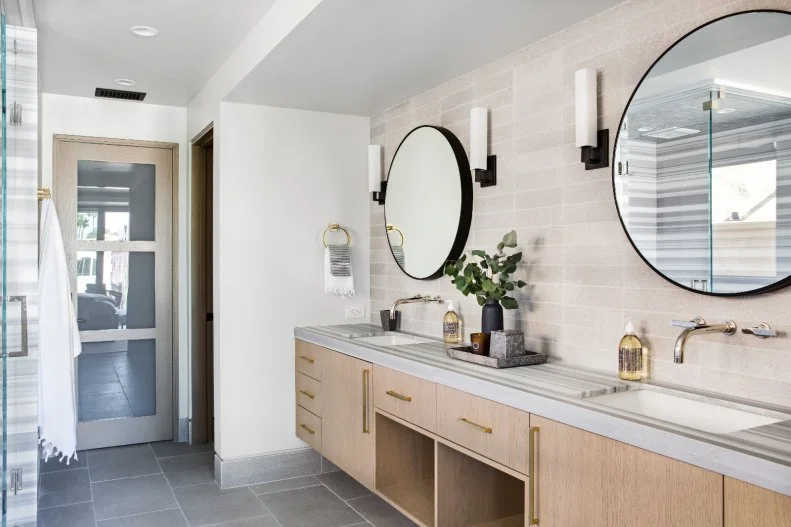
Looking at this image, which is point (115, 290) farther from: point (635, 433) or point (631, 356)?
point (635, 433)

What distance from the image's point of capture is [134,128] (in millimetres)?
4734

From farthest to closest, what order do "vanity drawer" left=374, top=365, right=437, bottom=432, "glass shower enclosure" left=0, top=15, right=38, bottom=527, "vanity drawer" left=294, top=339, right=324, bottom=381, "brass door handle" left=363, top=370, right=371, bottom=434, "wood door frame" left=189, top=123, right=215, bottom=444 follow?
"wood door frame" left=189, top=123, right=215, bottom=444, "vanity drawer" left=294, top=339, right=324, bottom=381, "brass door handle" left=363, top=370, right=371, bottom=434, "vanity drawer" left=374, top=365, right=437, bottom=432, "glass shower enclosure" left=0, top=15, right=38, bottom=527

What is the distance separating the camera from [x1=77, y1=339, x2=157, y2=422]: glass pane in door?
183 inches

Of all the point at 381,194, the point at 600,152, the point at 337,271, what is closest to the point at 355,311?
the point at 337,271

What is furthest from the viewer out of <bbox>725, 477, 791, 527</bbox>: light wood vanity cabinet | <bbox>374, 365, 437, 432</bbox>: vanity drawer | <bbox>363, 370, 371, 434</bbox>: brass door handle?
<bbox>363, 370, 371, 434</bbox>: brass door handle

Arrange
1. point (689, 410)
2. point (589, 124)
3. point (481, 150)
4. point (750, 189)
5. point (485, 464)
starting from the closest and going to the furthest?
point (750, 189) < point (689, 410) < point (589, 124) < point (485, 464) < point (481, 150)

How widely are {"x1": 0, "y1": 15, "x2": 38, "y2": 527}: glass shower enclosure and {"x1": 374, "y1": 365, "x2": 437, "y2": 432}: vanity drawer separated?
1402 millimetres

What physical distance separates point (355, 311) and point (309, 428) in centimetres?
79

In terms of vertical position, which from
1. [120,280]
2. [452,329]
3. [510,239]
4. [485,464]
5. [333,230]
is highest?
[333,230]

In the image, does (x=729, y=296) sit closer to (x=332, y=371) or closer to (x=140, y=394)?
(x=332, y=371)

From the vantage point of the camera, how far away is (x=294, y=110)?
398cm

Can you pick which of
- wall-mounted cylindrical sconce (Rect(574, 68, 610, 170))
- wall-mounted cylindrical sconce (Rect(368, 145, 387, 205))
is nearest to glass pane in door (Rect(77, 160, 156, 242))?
wall-mounted cylindrical sconce (Rect(368, 145, 387, 205))

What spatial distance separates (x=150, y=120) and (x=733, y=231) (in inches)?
160

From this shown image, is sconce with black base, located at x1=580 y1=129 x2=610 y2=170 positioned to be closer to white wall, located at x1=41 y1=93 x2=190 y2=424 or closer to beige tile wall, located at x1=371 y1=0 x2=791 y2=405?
beige tile wall, located at x1=371 y1=0 x2=791 y2=405
